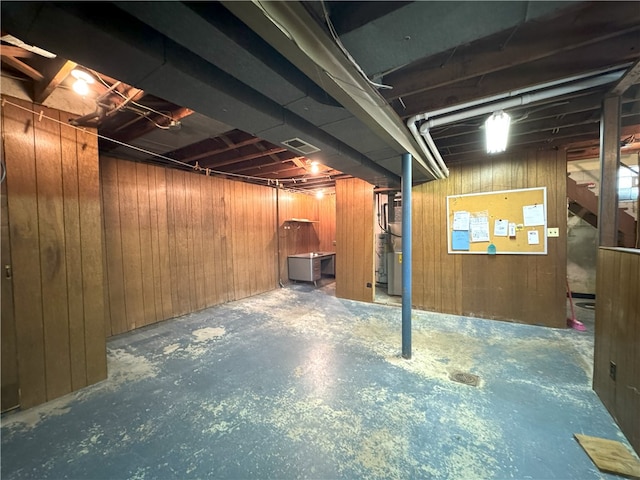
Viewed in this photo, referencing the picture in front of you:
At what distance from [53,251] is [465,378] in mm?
3501

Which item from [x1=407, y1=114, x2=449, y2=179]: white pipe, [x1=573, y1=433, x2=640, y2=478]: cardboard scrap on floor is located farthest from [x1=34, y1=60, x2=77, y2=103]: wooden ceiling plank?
[x1=573, y1=433, x2=640, y2=478]: cardboard scrap on floor

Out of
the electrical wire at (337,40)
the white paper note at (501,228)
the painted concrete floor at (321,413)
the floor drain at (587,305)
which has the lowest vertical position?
the painted concrete floor at (321,413)

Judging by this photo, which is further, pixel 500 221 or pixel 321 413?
pixel 500 221

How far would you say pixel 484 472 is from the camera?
129cm

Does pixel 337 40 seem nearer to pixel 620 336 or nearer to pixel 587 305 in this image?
pixel 620 336

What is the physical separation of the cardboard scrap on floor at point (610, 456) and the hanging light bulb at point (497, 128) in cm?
217

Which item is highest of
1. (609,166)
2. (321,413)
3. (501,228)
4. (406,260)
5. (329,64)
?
(329,64)

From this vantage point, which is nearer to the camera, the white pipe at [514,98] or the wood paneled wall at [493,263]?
the white pipe at [514,98]

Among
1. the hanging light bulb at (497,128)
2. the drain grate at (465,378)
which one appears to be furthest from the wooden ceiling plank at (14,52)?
the drain grate at (465,378)

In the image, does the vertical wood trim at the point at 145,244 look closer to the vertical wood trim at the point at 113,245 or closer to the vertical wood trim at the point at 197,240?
the vertical wood trim at the point at 113,245

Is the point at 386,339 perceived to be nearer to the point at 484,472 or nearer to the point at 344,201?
the point at 484,472

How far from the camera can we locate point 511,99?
185 centimetres

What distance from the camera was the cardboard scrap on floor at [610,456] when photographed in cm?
127

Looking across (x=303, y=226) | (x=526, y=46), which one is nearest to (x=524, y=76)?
(x=526, y=46)
